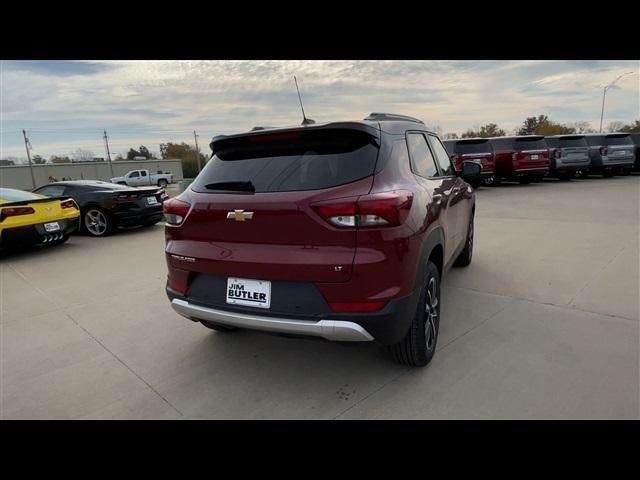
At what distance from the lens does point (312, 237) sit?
84.4 inches

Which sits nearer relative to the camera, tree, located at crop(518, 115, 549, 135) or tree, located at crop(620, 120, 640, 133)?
tree, located at crop(620, 120, 640, 133)

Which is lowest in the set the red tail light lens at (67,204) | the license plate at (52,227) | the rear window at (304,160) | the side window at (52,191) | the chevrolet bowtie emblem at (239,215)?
the license plate at (52,227)

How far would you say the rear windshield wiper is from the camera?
7.86 feet

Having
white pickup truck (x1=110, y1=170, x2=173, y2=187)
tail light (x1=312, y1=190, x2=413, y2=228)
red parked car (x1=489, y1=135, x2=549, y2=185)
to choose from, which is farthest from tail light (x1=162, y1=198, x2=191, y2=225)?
white pickup truck (x1=110, y1=170, x2=173, y2=187)

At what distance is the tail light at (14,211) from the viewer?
6303 millimetres

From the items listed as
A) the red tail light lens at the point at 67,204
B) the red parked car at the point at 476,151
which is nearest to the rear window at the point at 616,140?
the red parked car at the point at 476,151

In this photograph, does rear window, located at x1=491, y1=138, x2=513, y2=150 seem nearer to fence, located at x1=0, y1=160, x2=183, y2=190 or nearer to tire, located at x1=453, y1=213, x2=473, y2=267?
tire, located at x1=453, y1=213, x2=473, y2=267

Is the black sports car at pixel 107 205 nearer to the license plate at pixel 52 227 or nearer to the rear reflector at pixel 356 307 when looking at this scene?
the license plate at pixel 52 227

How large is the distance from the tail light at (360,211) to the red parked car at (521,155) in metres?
13.3

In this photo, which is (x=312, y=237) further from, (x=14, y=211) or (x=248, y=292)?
(x=14, y=211)

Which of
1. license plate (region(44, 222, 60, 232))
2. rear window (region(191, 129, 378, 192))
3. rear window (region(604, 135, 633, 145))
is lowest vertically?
license plate (region(44, 222, 60, 232))
